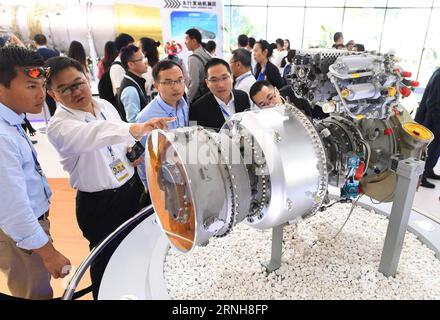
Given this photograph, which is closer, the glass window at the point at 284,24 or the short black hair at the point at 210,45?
the short black hair at the point at 210,45

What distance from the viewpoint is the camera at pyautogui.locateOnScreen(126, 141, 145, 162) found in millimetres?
1674

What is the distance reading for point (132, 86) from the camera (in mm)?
2652

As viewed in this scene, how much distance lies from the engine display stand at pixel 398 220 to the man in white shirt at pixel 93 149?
0.75 meters

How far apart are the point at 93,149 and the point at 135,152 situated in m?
0.32

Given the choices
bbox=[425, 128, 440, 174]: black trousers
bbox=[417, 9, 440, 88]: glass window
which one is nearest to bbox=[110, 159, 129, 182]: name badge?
bbox=[425, 128, 440, 174]: black trousers

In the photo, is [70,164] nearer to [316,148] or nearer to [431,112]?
[316,148]

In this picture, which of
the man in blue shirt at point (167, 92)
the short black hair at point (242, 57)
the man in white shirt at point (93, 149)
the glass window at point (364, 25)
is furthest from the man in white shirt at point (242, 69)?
the glass window at point (364, 25)

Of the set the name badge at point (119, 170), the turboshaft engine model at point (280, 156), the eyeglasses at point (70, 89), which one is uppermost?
→ the eyeglasses at point (70, 89)

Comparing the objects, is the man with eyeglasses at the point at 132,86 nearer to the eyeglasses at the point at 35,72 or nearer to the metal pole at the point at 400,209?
the eyeglasses at the point at 35,72

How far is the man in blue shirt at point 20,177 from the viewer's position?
1.17 metres

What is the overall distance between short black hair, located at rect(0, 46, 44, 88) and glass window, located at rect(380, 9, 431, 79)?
29.6 ft

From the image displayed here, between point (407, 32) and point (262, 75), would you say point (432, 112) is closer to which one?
point (262, 75)

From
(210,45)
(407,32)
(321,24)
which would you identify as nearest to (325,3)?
(321,24)

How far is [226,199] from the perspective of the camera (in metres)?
0.94
